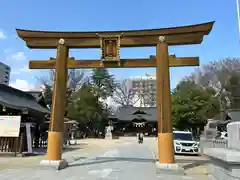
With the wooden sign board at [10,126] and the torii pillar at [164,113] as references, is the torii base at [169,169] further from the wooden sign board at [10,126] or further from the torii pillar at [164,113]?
the wooden sign board at [10,126]

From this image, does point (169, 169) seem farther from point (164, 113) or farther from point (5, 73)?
point (5, 73)

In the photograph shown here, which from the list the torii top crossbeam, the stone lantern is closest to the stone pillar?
the torii top crossbeam

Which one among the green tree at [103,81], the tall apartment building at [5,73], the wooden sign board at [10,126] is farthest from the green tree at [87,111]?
the wooden sign board at [10,126]

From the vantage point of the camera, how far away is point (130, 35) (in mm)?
12523

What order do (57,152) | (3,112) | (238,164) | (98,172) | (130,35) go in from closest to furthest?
(238,164) < (98,172) < (57,152) < (130,35) < (3,112)

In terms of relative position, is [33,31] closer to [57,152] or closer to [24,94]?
[57,152]

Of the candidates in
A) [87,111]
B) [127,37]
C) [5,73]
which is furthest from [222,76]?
[5,73]

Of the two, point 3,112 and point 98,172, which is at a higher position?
point 3,112

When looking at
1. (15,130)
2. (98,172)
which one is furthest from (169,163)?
(15,130)

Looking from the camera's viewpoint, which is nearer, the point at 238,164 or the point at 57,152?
the point at 238,164

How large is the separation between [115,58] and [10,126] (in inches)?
344

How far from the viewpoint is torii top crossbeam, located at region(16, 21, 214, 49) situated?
12.0 metres

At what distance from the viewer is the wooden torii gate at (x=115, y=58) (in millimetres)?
11344

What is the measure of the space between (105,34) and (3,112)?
38.2 feet
